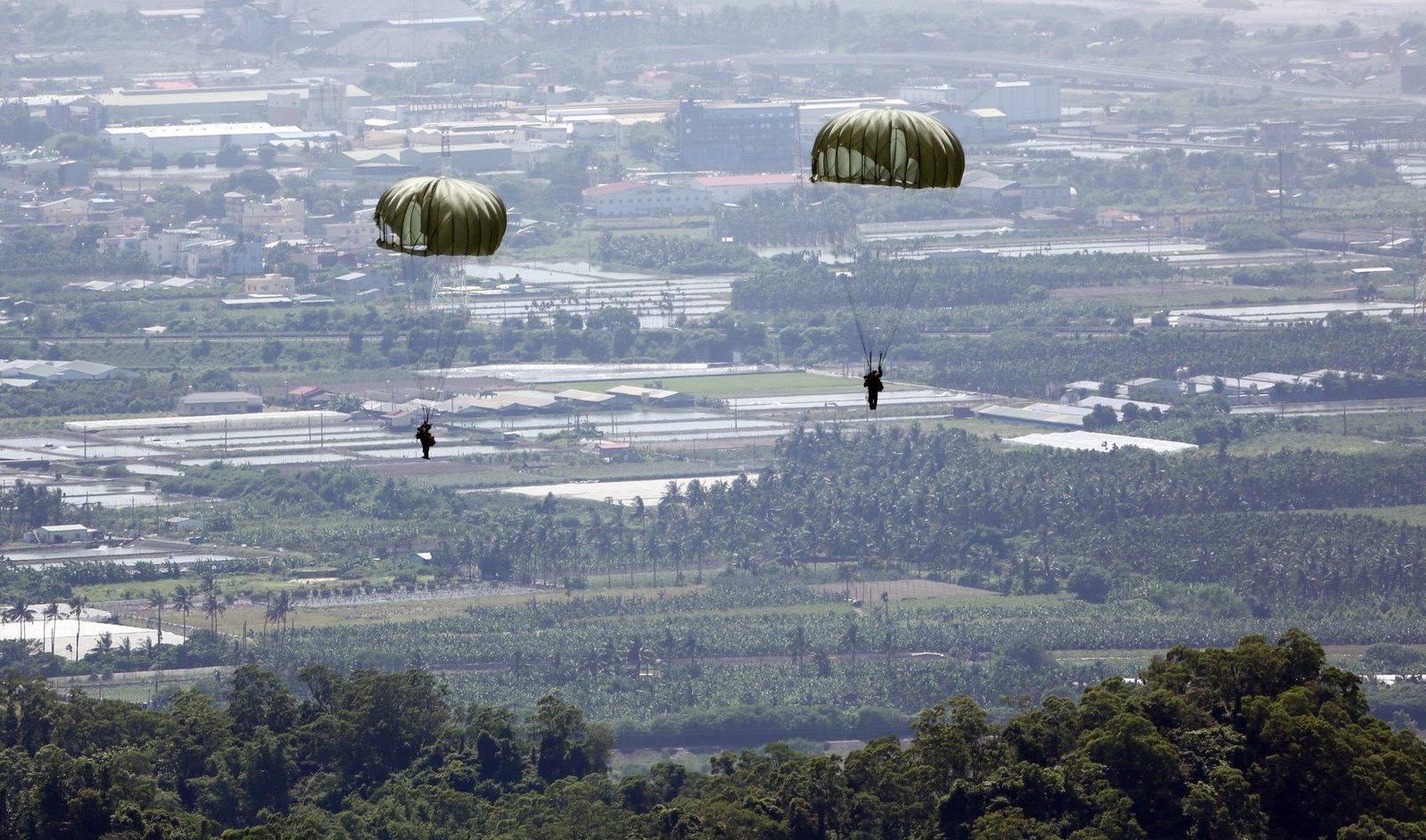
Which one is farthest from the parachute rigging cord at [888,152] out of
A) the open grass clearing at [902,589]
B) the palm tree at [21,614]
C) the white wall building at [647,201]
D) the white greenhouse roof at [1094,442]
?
the white wall building at [647,201]

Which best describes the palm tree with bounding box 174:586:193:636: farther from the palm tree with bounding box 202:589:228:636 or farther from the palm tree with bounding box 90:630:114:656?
the palm tree with bounding box 90:630:114:656

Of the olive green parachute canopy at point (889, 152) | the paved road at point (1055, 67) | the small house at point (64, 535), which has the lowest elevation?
the small house at point (64, 535)

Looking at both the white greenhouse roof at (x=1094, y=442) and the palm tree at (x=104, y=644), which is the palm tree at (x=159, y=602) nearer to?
the palm tree at (x=104, y=644)

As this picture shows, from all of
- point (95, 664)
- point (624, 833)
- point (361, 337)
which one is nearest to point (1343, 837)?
point (624, 833)

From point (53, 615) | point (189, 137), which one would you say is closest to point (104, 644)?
point (53, 615)

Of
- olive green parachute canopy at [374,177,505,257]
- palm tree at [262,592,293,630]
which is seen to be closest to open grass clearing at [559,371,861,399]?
palm tree at [262,592,293,630]
